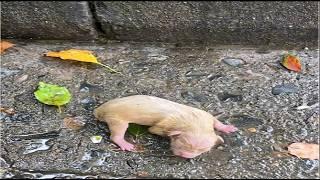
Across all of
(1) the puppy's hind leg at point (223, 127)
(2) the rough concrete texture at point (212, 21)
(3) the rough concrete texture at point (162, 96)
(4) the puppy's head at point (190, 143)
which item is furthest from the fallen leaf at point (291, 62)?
(4) the puppy's head at point (190, 143)

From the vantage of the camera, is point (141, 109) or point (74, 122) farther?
point (74, 122)

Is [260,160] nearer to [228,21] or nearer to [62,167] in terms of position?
[62,167]

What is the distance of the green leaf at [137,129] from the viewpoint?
2.41m

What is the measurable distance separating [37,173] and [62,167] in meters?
0.09

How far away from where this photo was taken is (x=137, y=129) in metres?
2.43

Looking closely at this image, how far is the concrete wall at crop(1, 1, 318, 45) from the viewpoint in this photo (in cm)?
290

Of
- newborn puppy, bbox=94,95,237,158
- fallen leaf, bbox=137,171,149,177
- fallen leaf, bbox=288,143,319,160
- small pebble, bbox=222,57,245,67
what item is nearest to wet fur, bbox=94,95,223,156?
newborn puppy, bbox=94,95,237,158

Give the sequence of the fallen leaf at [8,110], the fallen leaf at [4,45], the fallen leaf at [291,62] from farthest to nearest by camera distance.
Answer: the fallen leaf at [4,45] < the fallen leaf at [291,62] < the fallen leaf at [8,110]

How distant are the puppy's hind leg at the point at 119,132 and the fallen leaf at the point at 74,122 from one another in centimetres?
13

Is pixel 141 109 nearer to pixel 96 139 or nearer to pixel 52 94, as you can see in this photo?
pixel 96 139

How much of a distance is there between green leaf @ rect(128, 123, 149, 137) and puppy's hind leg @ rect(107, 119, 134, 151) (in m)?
0.05

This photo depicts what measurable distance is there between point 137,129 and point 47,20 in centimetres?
82

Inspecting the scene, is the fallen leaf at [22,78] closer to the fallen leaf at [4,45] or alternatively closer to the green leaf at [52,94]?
the green leaf at [52,94]

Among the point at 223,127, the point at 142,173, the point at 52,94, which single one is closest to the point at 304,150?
the point at 223,127
